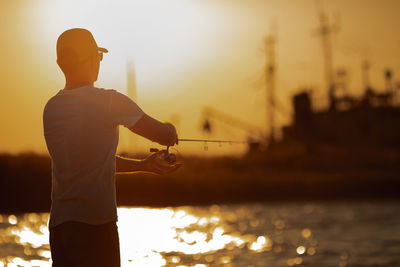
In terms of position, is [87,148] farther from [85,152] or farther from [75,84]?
[75,84]

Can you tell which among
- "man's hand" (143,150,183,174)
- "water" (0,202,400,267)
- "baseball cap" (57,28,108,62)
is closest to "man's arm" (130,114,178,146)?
"man's hand" (143,150,183,174)

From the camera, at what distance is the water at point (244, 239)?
62.8 ft

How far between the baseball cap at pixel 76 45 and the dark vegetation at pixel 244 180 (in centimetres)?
3773

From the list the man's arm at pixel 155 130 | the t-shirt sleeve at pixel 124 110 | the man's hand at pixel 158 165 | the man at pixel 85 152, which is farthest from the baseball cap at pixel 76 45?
the man's hand at pixel 158 165

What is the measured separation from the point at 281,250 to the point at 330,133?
57.1 m

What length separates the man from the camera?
336cm

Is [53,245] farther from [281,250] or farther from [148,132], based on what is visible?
[281,250]

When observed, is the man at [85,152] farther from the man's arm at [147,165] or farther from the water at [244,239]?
the water at [244,239]

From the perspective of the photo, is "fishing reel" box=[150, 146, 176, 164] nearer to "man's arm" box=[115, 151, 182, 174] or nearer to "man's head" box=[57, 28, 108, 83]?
"man's arm" box=[115, 151, 182, 174]

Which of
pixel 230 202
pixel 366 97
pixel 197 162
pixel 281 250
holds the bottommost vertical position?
pixel 281 250

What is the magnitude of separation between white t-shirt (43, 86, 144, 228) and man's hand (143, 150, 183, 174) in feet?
1.25

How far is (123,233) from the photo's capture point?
31156mm

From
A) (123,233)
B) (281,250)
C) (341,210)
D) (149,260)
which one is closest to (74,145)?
(149,260)

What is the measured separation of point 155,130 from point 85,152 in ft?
1.18
